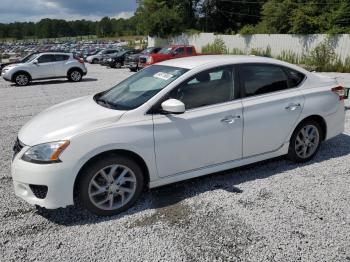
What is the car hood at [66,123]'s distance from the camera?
3.59 meters

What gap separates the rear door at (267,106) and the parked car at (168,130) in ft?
0.05

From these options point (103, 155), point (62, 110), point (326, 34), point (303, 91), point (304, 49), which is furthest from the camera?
point (304, 49)

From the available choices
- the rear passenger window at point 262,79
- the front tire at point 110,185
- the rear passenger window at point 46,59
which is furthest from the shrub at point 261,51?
the front tire at point 110,185

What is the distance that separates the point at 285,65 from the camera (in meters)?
4.95

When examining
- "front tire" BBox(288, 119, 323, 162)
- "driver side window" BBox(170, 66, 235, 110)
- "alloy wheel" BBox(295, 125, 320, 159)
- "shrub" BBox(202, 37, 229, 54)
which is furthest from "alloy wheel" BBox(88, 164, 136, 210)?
"shrub" BBox(202, 37, 229, 54)

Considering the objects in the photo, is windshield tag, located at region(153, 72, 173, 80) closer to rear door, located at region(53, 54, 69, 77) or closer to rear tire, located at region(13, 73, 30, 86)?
rear tire, located at region(13, 73, 30, 86)

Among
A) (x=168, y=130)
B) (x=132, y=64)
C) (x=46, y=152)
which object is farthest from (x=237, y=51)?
(x=46, y=152)

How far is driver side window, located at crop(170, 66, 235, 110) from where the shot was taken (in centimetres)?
411

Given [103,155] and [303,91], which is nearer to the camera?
[103,155]

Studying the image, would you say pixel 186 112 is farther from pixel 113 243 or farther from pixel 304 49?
pixel 304 49

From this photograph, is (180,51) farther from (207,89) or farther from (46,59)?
(207,89)

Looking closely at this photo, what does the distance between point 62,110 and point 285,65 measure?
3.05 meters

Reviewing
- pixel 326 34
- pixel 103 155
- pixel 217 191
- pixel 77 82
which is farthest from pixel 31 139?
pixel 326 34

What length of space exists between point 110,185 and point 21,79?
14265 mm
